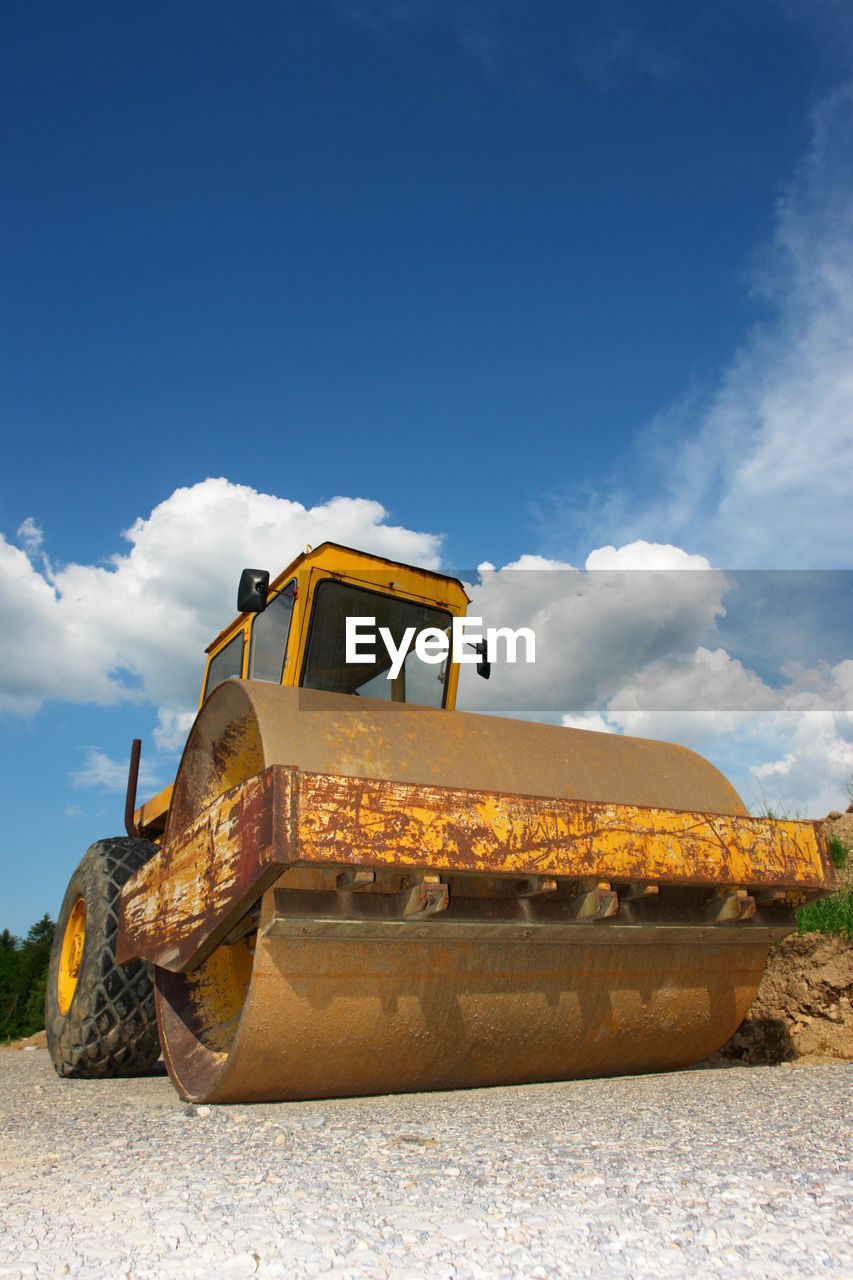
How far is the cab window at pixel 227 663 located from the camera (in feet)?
18.6

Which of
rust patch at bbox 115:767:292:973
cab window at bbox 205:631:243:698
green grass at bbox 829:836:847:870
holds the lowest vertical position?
rust patch at bbox 115:767:292:973

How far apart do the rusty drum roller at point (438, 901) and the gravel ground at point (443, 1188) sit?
8.5 inches

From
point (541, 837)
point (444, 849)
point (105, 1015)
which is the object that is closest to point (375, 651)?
point (105, 1015)

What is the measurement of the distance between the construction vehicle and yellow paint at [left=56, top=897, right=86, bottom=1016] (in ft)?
5.54

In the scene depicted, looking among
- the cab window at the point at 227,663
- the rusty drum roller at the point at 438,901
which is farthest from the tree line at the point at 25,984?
the rusty drum roller at the point at 438,901

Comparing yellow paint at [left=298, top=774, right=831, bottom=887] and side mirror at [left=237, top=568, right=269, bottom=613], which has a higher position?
side mirror at [left=237, top=568, right=269, bottom=613]

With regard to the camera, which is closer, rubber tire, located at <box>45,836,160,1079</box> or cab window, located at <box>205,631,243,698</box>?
rubber tire, located at <box>45,836,160,1079</box>

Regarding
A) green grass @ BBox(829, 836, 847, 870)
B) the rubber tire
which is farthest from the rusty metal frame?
green grass @ BBox(829, 836, 847, 870)

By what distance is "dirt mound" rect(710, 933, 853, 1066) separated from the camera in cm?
474

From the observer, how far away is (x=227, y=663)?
19.6 feet

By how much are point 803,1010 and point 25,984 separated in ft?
104

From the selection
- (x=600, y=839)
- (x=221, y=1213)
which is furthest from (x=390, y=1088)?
(x=221, y=1213)

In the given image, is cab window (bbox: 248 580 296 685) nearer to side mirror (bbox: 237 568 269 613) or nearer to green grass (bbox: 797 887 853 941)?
side mirror (bbox: 237 568 269 613)

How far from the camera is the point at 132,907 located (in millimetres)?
3723
